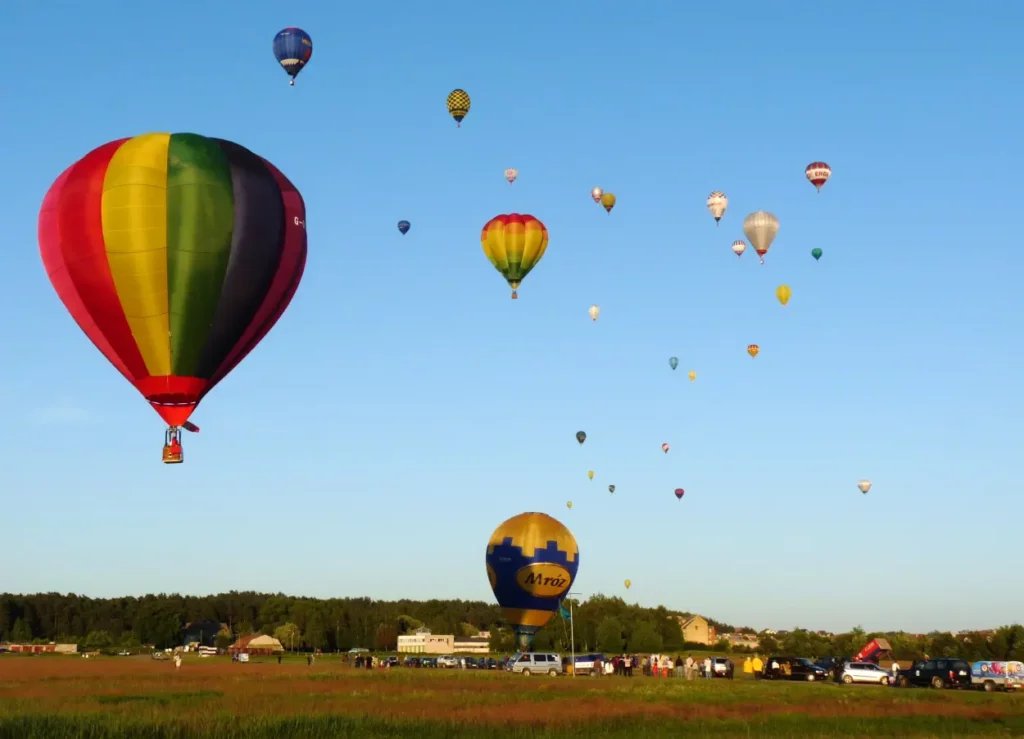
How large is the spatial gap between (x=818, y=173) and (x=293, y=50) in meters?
29.3

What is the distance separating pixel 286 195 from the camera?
149 ft

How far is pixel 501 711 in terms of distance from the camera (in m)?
37.9

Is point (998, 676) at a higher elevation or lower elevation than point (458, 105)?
lower

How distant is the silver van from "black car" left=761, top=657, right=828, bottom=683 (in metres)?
12.4

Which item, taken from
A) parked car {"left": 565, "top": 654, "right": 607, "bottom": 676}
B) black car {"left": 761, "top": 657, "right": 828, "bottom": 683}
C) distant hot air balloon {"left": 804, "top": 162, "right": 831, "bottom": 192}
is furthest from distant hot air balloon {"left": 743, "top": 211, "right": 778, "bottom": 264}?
parked car {"left": 565, "top": 654, "right": 607, "bottom": 676}

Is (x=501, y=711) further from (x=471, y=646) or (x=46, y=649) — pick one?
(x=46, y=649)

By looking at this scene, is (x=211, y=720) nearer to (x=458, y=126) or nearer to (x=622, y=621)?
(x=458, y=126)

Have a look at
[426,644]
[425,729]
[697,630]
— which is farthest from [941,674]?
[697,630]

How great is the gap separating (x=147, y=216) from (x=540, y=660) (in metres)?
40.3

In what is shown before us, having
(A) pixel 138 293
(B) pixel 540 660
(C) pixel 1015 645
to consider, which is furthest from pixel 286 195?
(C) pixel 1015 645

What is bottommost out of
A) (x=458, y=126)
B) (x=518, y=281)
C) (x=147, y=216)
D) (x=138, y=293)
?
(x=138, y=293)

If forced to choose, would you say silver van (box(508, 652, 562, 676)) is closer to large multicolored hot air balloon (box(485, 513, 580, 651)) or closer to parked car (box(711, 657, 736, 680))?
large multicolored hot air balloon (box(485, 513, 580, 651))

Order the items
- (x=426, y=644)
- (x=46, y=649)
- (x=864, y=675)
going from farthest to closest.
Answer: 1. (x=46, y=649)
2. (x=426, y=644)
3. (x=864, y=675)

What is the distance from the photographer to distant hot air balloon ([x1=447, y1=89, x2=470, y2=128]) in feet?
209
